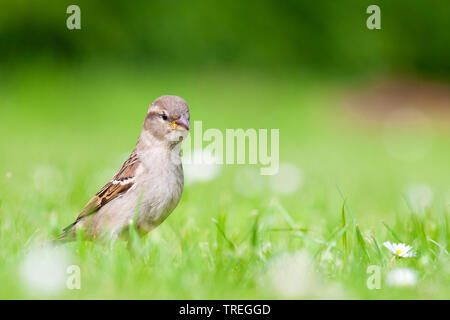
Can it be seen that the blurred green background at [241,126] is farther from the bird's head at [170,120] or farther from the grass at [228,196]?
the bird's head at [170,120]

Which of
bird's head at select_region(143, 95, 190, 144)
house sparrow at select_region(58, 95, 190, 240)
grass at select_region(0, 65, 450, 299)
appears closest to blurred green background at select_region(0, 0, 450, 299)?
grass at select_region(0, 65, 450, 299)

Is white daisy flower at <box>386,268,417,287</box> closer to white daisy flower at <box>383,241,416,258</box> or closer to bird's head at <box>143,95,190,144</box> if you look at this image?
white daisy flower at <box>383,241,416,258</box>

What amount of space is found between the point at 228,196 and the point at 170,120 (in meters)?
1.97

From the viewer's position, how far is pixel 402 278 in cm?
282

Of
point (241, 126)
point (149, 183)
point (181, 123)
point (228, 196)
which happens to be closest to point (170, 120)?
point (181, 123)

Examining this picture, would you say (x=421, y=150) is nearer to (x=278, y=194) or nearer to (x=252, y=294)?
(x=278, y=194)

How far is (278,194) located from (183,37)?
777 cm

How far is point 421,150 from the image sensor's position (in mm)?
9867

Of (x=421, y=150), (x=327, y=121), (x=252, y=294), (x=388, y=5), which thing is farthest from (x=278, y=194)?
(x=388, y=5)

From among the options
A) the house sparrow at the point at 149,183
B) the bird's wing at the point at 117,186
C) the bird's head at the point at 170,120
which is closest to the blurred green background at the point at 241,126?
the house sparrow at the point at 149,183

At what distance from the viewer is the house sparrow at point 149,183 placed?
329 centimetres

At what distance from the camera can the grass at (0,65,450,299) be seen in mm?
2822

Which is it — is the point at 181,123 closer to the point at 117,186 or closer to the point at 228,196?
the point at 117,186

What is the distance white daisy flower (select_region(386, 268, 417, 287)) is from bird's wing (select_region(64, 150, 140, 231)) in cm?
134
